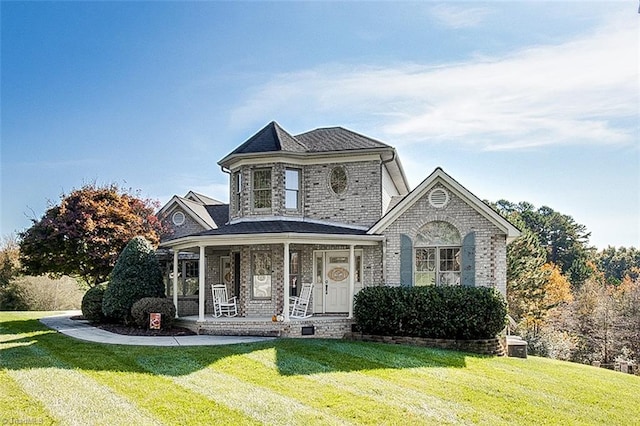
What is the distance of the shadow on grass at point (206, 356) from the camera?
1023 centimetres

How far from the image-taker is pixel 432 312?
46.7 feet

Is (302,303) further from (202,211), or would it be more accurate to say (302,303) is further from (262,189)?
(202,211)

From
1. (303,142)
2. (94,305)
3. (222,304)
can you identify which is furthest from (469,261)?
(94,305)

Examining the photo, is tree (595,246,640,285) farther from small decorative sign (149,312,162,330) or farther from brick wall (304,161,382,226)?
small decorative sign (149,312,162,330)

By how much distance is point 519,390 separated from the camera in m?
9.73

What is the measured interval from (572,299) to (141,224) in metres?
30.1

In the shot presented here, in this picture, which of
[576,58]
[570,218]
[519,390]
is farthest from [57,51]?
[570,218]

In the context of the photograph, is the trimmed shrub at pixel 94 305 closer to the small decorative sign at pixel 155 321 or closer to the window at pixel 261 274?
the small decorative sign at pixel 155 321

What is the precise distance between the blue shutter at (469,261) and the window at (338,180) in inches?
181

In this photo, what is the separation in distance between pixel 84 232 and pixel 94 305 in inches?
110

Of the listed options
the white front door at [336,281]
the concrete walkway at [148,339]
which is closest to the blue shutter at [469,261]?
the white front door at [336,281]

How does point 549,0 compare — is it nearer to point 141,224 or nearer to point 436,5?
point 436,5

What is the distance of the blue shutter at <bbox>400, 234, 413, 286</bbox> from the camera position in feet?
52.1

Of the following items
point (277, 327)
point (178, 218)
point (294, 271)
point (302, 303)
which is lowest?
point (277, 327)
